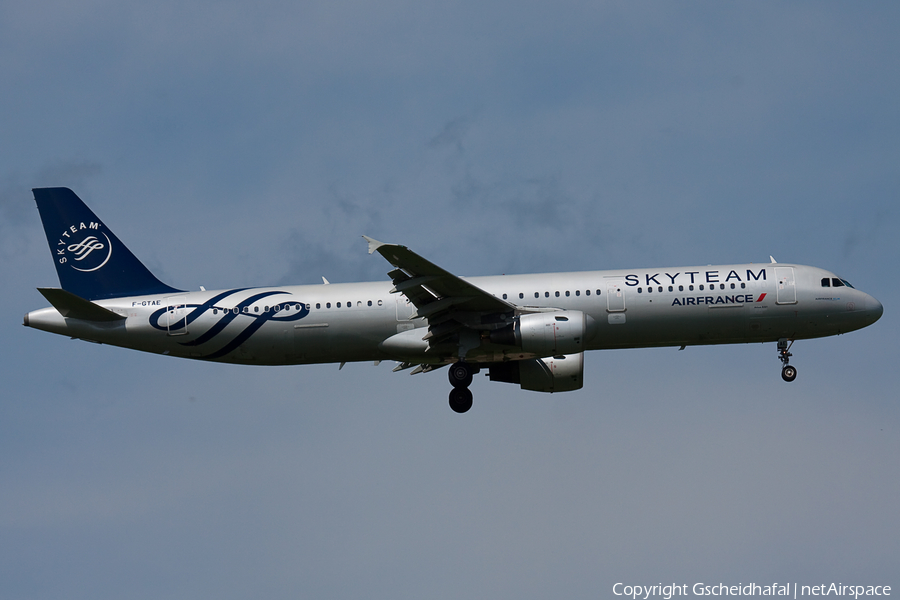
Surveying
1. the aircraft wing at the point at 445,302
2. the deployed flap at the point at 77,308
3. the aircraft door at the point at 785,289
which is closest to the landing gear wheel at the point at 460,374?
the aircraft wing at the point at 445,302

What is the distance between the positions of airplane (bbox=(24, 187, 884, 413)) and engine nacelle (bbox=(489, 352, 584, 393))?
0.26ft

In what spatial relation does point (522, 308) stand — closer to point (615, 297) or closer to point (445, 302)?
point (445, 302)

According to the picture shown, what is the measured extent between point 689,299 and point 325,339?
13.7 m

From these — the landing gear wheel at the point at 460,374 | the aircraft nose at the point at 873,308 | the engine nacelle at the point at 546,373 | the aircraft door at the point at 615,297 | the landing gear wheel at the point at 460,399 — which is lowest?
the landing gear wheel at the point at 460,399

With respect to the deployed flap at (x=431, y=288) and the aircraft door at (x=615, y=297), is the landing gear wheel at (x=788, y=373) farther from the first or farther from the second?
the deployed flap at (x=431, y=288)

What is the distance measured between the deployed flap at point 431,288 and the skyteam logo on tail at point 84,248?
13.4 metres

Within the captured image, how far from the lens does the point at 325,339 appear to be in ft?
120

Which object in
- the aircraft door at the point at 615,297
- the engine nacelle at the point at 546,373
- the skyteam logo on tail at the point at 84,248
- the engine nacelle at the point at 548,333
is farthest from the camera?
the skyteam logo on tail at the point at 84,248

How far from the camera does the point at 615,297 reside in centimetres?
3591

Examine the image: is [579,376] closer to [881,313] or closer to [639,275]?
[639,275]

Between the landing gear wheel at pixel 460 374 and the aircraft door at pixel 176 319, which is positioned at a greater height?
the aircraft door at pixel 176 319

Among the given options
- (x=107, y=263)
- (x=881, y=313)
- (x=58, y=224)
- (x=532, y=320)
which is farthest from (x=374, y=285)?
(x=881, y=313)

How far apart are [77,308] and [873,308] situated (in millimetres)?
30407

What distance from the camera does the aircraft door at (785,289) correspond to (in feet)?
120
